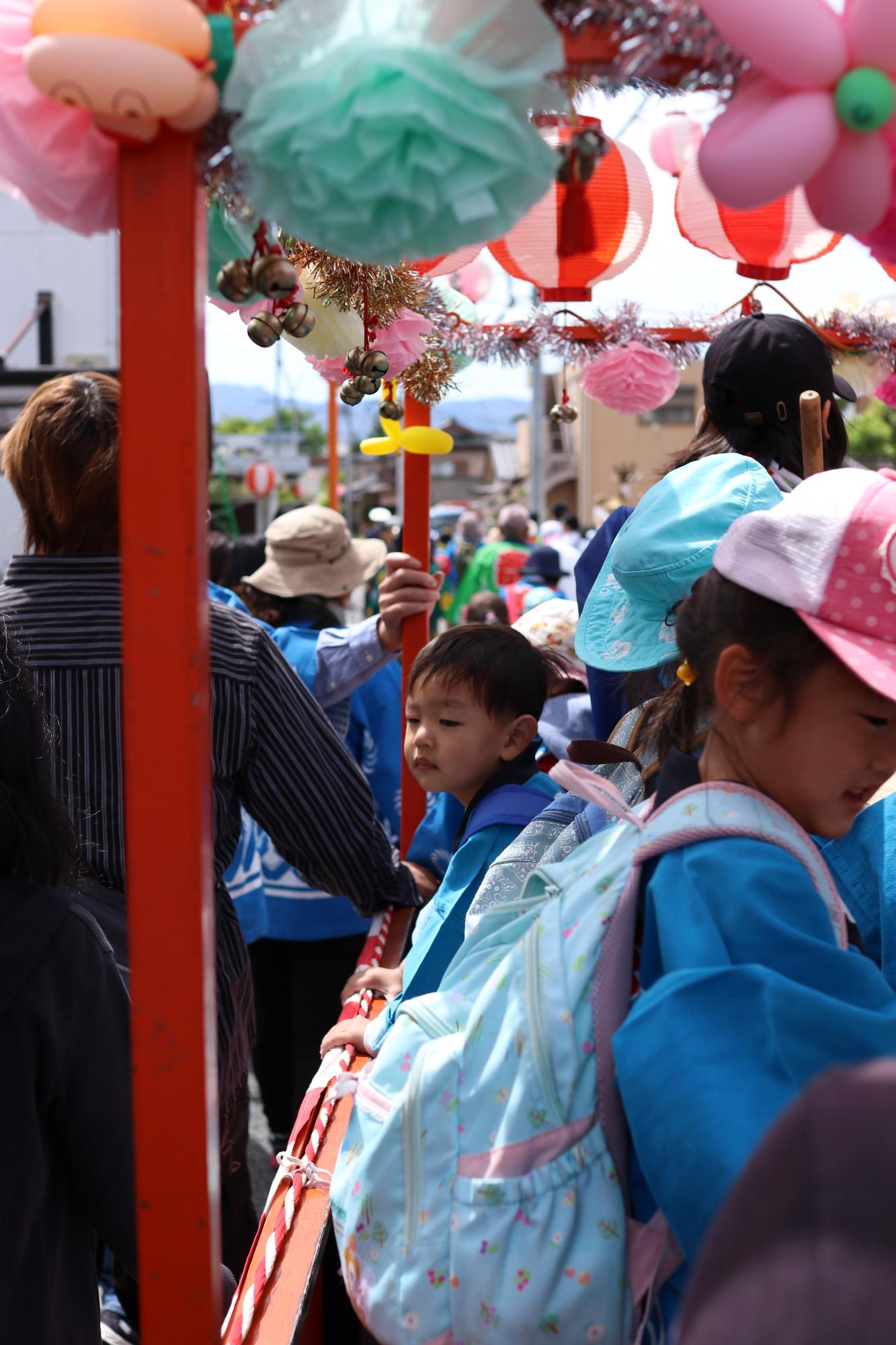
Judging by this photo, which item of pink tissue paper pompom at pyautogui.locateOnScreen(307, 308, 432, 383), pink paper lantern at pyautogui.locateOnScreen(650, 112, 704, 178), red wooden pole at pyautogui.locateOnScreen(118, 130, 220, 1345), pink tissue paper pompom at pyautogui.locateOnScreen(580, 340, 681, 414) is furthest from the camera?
pink tissue paper pompom at pyautogui.locateOnScreen(580, 340, 681, 414)

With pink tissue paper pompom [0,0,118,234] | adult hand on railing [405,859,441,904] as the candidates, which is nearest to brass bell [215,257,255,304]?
pink tissue paper pompom [0,0,118,234]

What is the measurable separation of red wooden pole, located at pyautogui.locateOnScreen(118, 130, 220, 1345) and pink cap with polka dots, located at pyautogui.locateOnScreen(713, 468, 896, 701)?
23.7 inches

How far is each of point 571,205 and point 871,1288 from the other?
0.91m

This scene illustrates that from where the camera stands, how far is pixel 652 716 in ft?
5.56

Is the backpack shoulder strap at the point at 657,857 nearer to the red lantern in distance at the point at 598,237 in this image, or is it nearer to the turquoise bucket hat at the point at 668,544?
the turquoise bucket hat at the point at 668,544

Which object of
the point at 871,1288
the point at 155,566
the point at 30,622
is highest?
the point at 155,566

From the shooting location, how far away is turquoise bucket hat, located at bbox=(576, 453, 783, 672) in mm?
1781

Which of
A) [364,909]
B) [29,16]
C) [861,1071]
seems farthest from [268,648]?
[861,1071]

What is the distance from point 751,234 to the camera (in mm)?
2588

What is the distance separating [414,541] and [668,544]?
113 cm

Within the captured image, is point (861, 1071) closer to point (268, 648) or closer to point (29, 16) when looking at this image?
point (29, 16)

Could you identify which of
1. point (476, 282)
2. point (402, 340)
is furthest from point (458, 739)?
point (476, 282)

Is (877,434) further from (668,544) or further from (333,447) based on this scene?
(668,544)

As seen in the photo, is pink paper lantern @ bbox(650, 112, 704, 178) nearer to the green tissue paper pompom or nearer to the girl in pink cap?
the girl in pink cap
